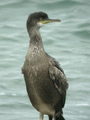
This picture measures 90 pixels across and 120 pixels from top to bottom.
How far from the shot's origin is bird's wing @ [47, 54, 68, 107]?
9.24m

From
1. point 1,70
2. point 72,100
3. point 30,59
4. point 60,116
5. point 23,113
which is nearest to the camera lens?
point 30,59

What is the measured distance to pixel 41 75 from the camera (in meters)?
9.18

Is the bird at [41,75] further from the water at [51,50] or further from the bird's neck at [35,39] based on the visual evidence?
the water at [51,50]

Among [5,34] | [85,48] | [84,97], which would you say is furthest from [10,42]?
[84,97]

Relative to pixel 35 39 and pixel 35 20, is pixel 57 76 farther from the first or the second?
pixel 35 20

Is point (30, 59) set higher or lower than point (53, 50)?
higher

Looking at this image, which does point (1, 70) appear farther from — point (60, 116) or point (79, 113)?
point (60, 116)

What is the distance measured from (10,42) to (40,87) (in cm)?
895

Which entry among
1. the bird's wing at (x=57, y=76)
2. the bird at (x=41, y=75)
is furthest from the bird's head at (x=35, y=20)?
the bird's wing at (x=57, y=76)

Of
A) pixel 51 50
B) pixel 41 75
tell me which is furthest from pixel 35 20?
pixel 51 50

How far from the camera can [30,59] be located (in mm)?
9031

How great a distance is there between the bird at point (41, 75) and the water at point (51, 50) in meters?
1.70

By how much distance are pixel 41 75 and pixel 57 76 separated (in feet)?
1.06

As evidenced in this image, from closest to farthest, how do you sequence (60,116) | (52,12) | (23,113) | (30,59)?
(30,59) < (60,116) < (23,113) < (52,12)
